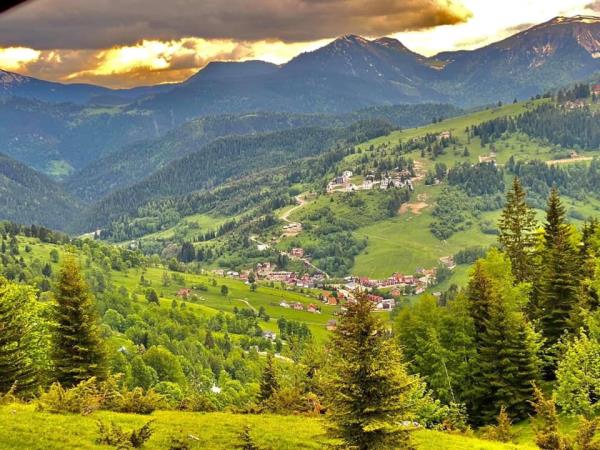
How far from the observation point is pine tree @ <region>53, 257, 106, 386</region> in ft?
157

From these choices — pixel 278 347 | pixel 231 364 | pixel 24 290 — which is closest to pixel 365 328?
pixel 24 290

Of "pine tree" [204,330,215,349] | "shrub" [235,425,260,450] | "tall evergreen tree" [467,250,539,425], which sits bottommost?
"pine tree" [204,330,215,349]

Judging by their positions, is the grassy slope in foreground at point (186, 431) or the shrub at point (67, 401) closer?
the grassy slope in foreground at point (186, 431)

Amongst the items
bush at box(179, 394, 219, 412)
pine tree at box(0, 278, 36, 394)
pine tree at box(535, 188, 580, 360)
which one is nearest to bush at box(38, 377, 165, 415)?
bush at box(179, 394, 219, 412)

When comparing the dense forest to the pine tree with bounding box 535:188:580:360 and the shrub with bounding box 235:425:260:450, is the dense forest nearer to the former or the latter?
the pine tree with bounding box 535:188:580:360

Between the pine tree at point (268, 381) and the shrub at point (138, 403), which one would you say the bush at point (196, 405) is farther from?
the pine tree at point (268, 381)

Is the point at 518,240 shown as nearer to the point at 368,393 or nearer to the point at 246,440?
the point at 246,440

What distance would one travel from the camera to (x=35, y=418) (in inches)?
1232

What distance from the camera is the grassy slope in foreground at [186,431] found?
2883 centimetres

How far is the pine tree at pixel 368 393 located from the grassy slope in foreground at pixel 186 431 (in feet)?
9.01

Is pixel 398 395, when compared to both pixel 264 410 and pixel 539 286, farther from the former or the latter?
pixel 539 286

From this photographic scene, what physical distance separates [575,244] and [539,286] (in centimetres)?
766

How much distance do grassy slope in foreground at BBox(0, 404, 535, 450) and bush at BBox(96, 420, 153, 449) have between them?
0.63 m

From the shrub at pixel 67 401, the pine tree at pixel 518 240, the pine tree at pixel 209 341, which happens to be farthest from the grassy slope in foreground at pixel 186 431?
the pine tree at pixel 209 341
